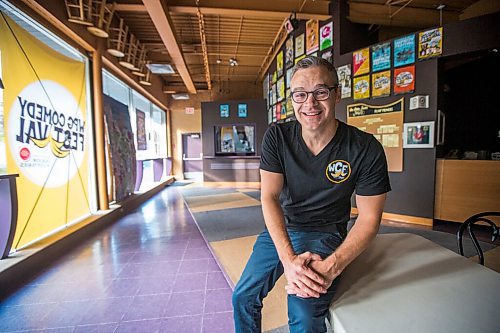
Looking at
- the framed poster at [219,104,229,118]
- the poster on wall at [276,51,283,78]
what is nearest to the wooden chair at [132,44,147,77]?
the framed poster at [219,104,229,118]

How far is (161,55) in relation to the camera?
732 cm

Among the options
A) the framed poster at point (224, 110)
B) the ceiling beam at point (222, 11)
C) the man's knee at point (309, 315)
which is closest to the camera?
the man's knee at point (309, 315)

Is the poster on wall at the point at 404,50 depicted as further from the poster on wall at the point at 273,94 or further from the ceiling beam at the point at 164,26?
the poster on wall at the point at 273,94

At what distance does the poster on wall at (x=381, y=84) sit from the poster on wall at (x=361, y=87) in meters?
0.09

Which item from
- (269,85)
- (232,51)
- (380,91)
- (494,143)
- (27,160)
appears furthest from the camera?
(269,85)

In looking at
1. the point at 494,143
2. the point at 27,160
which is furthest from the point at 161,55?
the point at 494,143

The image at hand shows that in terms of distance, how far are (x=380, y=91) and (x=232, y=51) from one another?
15.2ft

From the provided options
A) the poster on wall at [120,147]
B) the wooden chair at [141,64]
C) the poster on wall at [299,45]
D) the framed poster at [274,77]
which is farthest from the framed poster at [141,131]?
the poster on wall at [299,45]

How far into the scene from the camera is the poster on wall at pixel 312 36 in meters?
4.94

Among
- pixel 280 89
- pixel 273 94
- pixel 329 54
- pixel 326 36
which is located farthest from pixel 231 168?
pixel 326 36

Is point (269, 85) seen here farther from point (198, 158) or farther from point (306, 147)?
point (306, 147)

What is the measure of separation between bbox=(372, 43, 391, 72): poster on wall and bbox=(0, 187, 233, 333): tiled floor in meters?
3.70

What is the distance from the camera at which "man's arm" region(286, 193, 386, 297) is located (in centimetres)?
104

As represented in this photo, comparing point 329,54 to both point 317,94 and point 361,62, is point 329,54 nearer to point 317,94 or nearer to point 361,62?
point 361,62
